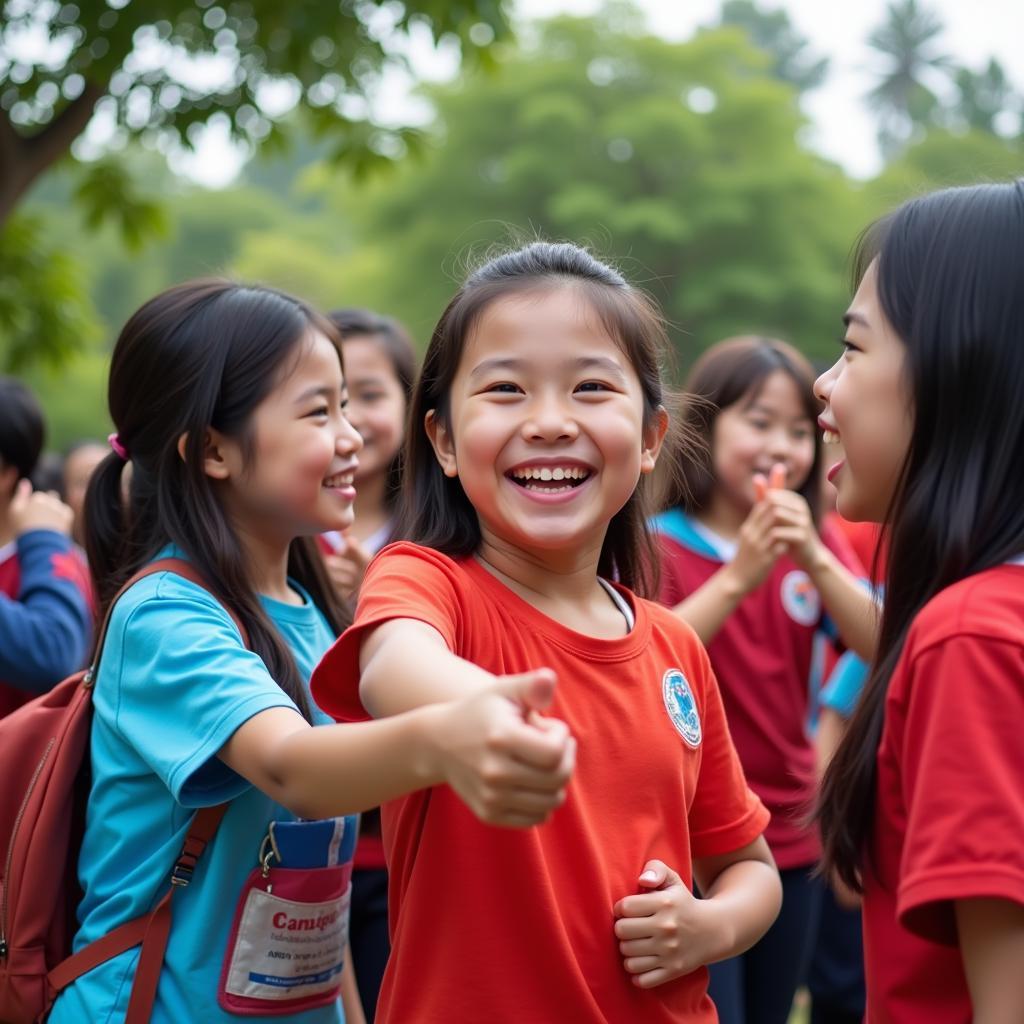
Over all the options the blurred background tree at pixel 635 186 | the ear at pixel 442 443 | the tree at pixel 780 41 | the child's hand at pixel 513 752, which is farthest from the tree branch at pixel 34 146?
the tree at pixel 780 41

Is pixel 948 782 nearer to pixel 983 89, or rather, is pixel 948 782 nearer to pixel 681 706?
pixel 681 706

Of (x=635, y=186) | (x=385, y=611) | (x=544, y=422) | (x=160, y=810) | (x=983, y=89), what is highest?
(x=983, y=89)

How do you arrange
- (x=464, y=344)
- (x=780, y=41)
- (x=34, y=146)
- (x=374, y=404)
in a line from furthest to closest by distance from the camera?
(x=780, y=41) → (x=34, y=146) → (x=374, y=404) → (x=464, y=344)

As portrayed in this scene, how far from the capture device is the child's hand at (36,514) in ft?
11.6

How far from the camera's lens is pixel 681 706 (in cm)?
197

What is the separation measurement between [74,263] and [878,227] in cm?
732

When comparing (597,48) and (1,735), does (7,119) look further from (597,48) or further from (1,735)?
(597,48)

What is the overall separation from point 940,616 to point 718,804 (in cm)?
65

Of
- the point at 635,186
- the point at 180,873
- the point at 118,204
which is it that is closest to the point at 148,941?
the point at 180,873

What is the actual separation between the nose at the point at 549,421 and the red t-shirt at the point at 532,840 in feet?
0.71

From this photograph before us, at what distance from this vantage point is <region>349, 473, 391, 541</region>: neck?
12.3 feet

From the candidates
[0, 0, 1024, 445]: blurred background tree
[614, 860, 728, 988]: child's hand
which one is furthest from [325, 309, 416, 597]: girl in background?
[0, 0, 1024, 445]: blurred background tree

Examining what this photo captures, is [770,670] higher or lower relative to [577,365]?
lower

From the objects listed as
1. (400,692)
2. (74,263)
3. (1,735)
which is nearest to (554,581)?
(400,692)
